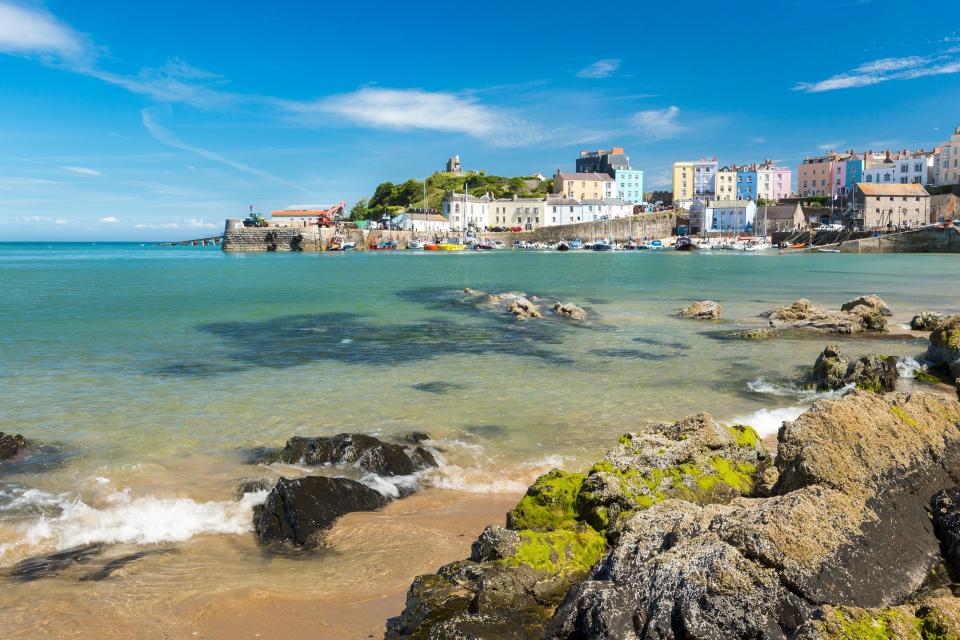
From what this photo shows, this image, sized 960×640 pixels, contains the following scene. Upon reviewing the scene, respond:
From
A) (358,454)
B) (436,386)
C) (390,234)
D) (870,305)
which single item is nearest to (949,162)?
(390,234)

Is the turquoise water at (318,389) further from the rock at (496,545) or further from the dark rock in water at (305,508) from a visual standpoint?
the rock at (496,545)

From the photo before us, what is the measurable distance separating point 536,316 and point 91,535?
822 inches

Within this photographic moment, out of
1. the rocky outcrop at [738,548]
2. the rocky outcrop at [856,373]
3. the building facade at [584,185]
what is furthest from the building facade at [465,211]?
the rocky outcrop at [738,548]

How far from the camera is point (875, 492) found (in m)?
5.26

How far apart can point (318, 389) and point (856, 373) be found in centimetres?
1140

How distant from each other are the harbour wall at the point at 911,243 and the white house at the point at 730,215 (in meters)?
28.6

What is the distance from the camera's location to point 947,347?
14305 mm

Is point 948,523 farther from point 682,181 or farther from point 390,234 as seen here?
point 682,181

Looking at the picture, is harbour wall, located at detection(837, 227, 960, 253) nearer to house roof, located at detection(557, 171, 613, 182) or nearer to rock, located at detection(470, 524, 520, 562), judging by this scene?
house roof, located at detection(557, 171, 613, 182)

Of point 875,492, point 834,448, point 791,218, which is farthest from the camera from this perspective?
point 791,218

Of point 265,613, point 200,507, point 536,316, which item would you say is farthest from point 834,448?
point 536,316

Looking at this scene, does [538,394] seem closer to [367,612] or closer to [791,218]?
[367,612]

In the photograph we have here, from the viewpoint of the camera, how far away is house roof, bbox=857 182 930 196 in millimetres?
114625

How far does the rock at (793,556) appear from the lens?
3920 mm
